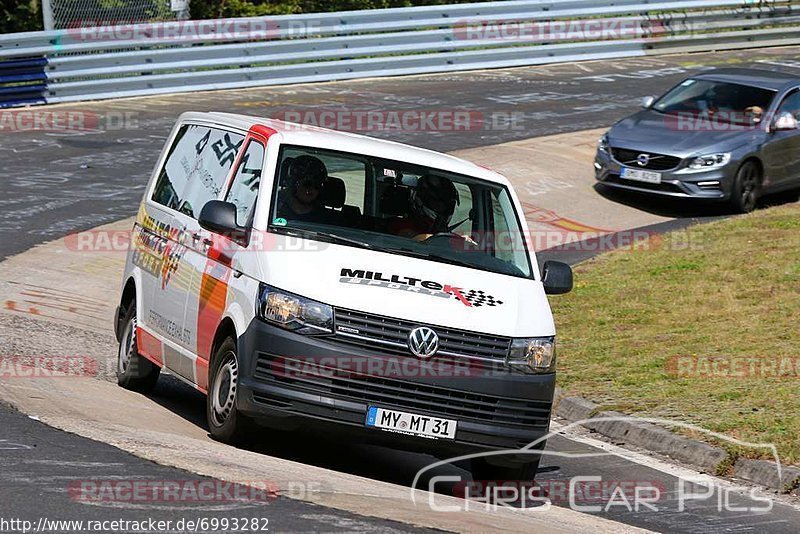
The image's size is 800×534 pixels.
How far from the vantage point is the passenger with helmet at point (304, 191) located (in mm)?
8125

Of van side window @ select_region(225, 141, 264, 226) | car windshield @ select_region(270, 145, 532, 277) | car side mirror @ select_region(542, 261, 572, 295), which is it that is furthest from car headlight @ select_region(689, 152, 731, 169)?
van side window @ select_region(225, 141, 264, 226)

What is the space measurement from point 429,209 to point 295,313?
147 centimetres

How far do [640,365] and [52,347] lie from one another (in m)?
4.87

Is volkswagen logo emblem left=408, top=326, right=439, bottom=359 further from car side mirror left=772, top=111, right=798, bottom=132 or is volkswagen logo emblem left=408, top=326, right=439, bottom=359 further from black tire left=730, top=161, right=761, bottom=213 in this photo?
car side mirror left=772, top=111, right=798, bottom=132

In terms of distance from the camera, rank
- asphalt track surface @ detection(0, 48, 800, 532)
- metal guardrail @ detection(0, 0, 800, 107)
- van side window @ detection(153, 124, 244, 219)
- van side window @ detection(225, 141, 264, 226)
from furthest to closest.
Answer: metal guardrail @ detection(0, 0, 800, 107) → van side window @ detection(153, 124, 244, 219) → van side window @ detection(225, 141, 264, 226) → asphalt track surface @ detection(0, 48, 800, 532)

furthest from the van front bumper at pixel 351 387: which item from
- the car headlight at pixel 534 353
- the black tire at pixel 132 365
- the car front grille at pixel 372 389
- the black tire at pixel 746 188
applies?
the black tire at pixel 746 188

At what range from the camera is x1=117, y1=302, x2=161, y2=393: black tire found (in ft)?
31.2

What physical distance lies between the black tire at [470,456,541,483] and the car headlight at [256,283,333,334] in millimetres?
1317

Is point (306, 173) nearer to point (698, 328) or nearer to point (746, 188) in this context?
point (698, 328)

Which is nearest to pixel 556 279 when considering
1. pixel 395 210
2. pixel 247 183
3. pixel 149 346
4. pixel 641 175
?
pixel 395 210

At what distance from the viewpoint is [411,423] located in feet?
24.1

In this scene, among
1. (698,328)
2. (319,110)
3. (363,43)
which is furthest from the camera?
(363,43)

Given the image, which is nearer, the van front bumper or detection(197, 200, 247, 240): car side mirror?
the van front bumper

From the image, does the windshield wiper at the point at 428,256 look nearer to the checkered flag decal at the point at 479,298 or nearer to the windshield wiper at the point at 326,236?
the windshield wiper at the point at 326,236
